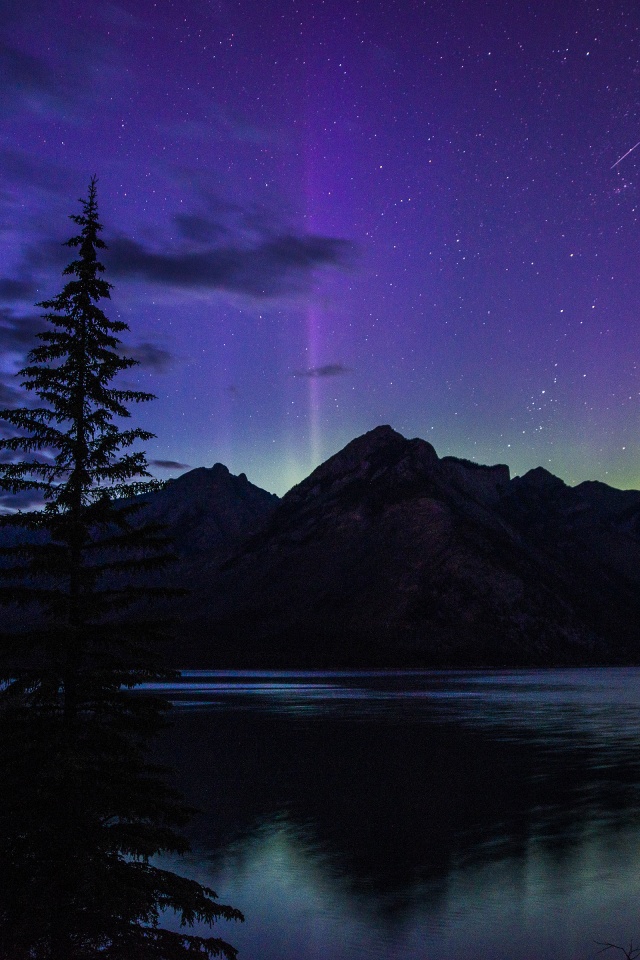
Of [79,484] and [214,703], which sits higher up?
[79,484]

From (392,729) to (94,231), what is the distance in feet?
213

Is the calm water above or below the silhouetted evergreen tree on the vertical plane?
below

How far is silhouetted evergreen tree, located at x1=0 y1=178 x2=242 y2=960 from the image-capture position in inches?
596

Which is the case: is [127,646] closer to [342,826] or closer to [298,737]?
[342,826]

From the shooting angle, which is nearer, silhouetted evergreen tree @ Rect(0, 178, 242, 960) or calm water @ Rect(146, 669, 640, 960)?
silhouetted evergreen tree @ Rect(0, 178, 242, 960)

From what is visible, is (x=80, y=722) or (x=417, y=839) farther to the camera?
(x=417, y=839)

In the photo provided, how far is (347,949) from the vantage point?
810 inches

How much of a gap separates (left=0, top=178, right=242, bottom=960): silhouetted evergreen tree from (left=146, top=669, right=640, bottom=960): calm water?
656 centimetres

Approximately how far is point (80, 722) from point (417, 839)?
1946cm

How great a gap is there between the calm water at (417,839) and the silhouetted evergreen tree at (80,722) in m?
6.56

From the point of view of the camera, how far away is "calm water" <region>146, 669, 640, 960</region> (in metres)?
22.0

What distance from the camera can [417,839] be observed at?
3244 centimetres

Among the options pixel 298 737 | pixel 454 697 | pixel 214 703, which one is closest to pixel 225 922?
pixel 298 737

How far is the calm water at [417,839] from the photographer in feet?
72.2
